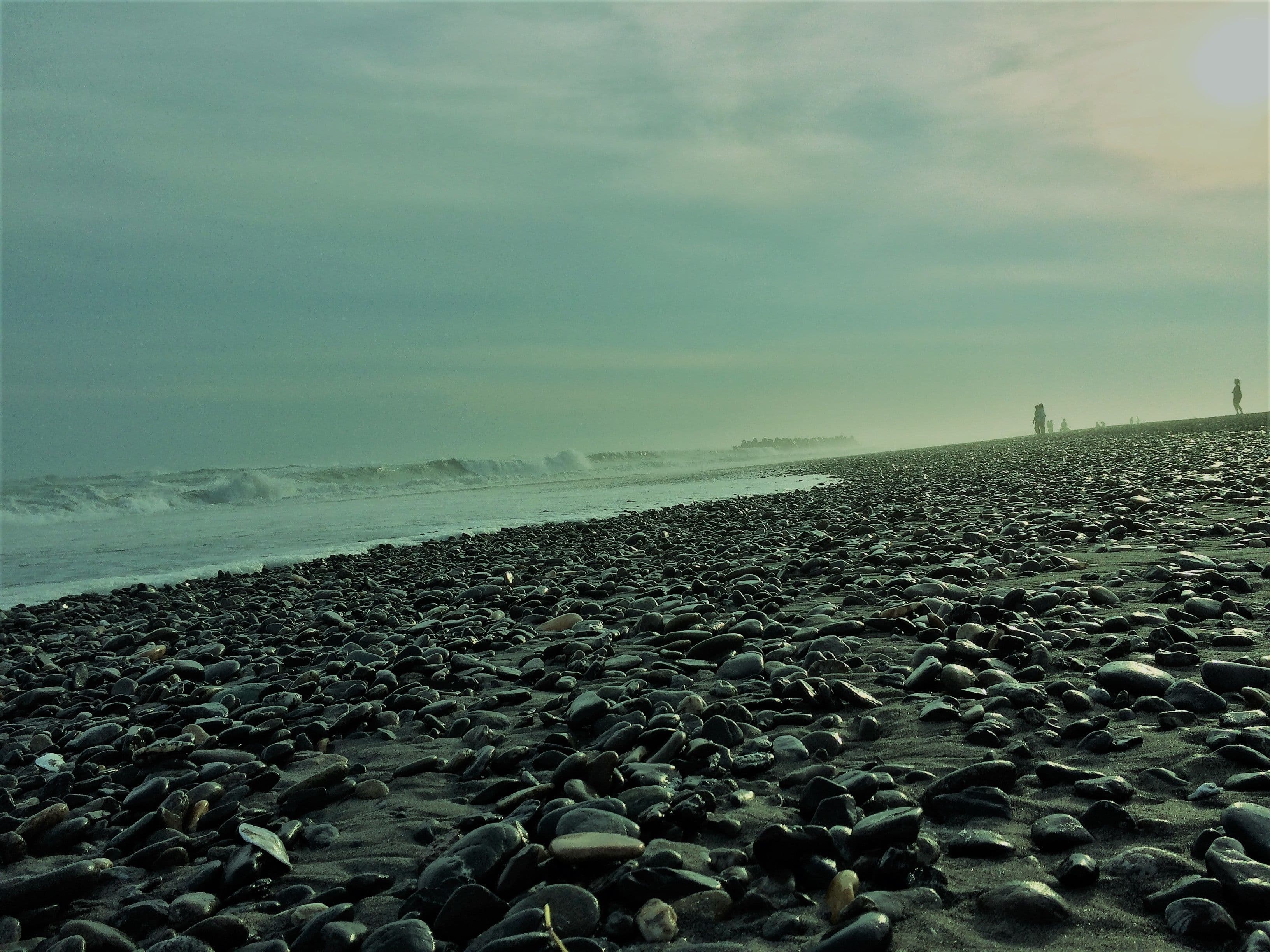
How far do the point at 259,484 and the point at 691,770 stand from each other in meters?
35.1

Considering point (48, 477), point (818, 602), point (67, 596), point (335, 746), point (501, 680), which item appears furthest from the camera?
point (48, 477)

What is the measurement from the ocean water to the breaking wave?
0.32ft

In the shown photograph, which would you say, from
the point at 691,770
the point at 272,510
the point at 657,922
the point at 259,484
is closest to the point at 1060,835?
the point at 657,922

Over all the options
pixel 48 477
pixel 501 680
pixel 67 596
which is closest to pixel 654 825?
pixel 501 680

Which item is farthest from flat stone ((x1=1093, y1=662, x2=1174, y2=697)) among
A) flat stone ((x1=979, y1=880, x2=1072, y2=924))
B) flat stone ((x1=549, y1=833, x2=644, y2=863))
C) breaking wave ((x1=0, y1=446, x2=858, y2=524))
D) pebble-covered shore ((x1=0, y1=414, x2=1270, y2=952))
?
breaking wave ((x1=0, y1=446, x2=858, y2=524))

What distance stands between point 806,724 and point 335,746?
223 centimetres

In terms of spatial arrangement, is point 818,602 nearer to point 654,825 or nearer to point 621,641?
point 621,641

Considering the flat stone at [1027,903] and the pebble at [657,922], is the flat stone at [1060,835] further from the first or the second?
the pebble at [657,922]

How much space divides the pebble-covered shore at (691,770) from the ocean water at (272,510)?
6.74 m

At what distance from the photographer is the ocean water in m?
13.0

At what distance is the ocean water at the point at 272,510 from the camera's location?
1301 centimetres

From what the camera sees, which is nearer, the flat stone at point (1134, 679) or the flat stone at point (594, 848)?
the flat stone at point (594, 848)

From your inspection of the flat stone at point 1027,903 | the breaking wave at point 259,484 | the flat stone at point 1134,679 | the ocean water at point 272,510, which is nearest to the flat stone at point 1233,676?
the flat stone at point 1134,679

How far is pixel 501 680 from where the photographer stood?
182 inches
